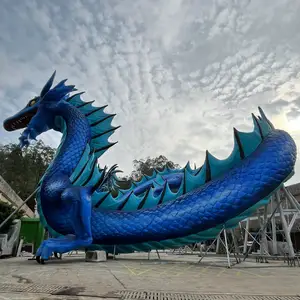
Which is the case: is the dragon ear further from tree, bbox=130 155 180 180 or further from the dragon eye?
tree, bbox=130 155 180 180

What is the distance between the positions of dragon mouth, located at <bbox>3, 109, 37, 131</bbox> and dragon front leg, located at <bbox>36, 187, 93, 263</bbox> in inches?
135

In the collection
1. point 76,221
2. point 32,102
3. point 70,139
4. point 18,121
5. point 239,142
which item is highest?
point 32,102

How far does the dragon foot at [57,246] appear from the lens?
6.74 m

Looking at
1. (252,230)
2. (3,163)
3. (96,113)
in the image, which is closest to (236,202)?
(96,113)

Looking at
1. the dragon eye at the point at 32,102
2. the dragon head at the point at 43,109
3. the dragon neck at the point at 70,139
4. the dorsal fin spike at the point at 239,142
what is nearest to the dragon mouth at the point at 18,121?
the dragon head at the point at 43,109

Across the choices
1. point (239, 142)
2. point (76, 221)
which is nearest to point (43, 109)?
point (76, 221)

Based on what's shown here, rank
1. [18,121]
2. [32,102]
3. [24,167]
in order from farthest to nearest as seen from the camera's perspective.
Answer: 1. [24,167]
2. [18,121]
3. [32,102]

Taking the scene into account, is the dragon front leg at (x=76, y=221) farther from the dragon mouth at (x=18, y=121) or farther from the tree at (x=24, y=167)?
the tree at (x=24, y=167)

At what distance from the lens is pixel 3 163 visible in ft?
109

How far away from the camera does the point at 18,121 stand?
9797 millimetres

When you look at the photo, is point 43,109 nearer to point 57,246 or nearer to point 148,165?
point 57,246

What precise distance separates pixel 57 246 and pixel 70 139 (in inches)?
116

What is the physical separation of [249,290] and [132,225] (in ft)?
15.4

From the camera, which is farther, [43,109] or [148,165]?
[148,165]
